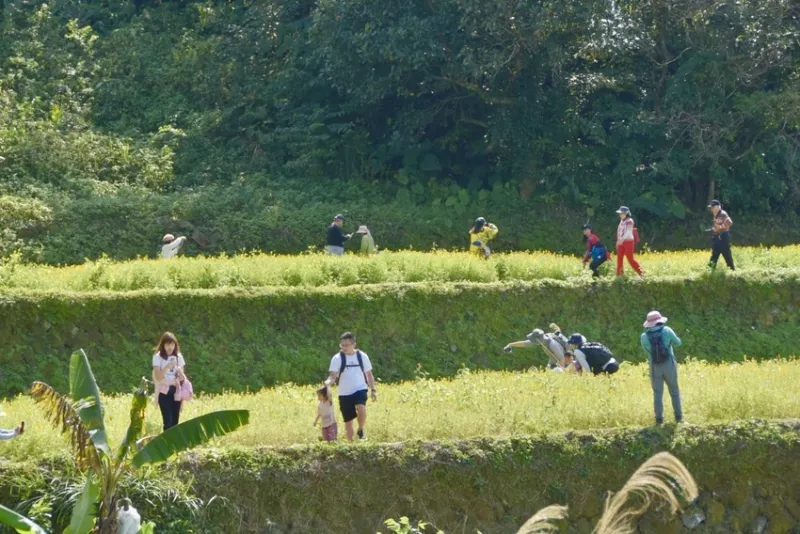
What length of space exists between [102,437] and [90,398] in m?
0.41

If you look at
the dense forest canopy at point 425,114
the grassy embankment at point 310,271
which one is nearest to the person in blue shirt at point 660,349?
the grassy embankment at point 310,271

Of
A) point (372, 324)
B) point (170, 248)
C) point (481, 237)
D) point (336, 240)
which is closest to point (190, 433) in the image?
point (372, 324)

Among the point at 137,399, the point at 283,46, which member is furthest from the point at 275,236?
the point at 137,399

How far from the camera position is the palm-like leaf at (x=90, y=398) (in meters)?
14.4

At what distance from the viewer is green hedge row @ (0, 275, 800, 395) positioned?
21141 millimetres

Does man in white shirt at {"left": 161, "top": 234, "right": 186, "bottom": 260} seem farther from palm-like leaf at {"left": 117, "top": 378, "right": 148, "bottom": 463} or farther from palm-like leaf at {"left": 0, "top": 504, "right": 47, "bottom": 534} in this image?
palm-like leaf at {"left": 0, "top": 504, "right": 47, "bottom": 534}

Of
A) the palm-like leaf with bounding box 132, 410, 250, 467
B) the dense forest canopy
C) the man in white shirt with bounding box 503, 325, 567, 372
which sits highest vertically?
the dense forest canopy

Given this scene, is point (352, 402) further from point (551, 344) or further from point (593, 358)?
point (551, 344)

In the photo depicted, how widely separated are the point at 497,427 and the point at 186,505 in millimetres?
4001

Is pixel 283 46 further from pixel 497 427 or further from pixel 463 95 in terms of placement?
pixel 497 427

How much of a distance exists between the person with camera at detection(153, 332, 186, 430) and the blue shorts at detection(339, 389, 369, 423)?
186 centimetres

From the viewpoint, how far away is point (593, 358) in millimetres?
20281

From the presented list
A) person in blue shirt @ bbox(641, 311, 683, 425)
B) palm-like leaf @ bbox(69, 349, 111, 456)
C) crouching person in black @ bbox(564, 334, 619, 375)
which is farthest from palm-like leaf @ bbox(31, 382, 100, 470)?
crouching person in black @ bbox(564, 334, 619, 375)

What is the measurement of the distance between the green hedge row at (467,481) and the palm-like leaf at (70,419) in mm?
720
